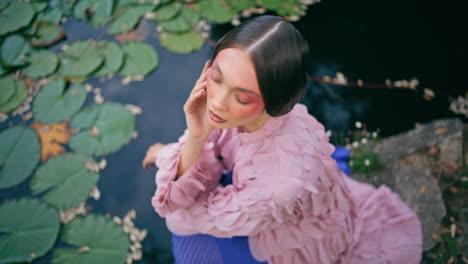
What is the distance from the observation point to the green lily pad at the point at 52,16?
3.01 m

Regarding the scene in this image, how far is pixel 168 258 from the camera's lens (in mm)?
1994

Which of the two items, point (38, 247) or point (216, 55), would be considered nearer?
point (216, 55)

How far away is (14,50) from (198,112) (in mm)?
2608

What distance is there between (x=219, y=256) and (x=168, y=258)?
0.68m

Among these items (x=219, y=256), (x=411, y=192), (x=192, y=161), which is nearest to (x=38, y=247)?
(x=219, y=256)

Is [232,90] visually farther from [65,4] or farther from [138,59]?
[65,4]

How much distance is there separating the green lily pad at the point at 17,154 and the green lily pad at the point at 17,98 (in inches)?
9.7

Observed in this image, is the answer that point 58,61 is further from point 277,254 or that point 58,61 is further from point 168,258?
point 277,254

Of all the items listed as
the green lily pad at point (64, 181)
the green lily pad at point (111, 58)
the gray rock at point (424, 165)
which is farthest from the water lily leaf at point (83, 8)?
the gray rock at point (424, 165)

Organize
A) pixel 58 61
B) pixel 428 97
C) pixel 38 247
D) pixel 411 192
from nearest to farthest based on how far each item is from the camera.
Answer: pixel 411 192
pixel 38 247
pixel 428 97
pixel 58 61

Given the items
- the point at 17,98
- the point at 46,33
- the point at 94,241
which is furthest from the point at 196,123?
the point at 46,33

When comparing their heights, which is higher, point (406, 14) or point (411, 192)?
point (406, 14)

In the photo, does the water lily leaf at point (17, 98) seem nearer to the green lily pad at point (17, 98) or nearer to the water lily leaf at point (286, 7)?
the green lily pad at point (17, 98)

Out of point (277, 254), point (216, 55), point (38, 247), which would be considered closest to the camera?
point (216, 55)
